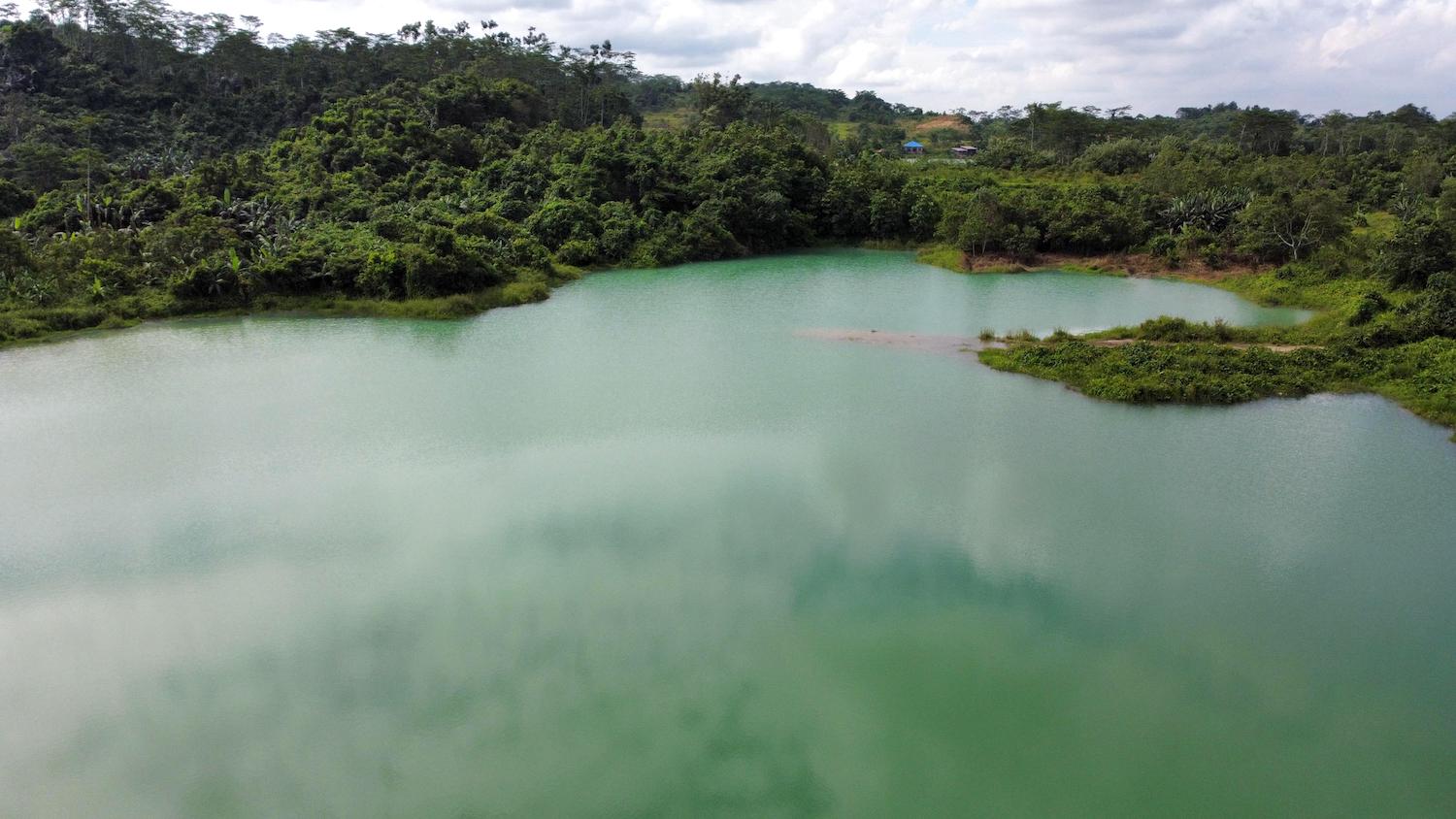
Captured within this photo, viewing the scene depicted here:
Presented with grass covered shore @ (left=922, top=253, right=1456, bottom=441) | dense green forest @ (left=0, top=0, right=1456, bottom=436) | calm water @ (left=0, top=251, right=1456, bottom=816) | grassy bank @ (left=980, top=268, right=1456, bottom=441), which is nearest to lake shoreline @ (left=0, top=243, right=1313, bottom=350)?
dense green forest @ (left=0, top=0, right=1456, bottom=436)

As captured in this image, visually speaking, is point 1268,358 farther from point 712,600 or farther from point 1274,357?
point 712,600

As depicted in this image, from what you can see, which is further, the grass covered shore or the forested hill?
the forested hill

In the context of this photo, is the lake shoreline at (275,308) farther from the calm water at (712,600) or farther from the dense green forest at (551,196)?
the calm water at (712,600)

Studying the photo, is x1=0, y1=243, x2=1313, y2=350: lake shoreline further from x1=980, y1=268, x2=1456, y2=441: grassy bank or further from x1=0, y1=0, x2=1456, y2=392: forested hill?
x1=980, y1=268, x2=1456, y2=441: grassy bank

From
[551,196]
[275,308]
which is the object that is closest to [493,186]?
[551,196]

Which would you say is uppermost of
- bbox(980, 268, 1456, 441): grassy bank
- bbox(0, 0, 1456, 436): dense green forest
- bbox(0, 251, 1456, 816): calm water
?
bbox(0, 0, 1456, 436): dense green forest

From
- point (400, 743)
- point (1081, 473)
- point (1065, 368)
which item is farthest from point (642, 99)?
point (400, 743)

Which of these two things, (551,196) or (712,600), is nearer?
(712,600)
